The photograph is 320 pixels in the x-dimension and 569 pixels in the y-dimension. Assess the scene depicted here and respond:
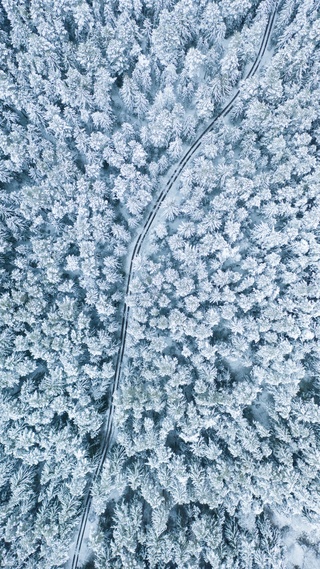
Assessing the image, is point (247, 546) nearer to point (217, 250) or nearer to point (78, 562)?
point (78, 562)

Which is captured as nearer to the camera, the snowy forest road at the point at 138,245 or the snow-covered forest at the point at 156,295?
the snow-covered forest at the point at 156,295

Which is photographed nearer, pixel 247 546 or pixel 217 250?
pixel 247 546

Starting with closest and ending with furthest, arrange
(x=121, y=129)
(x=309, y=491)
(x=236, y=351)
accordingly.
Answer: (x=309, y=491) < (x=236, y=351) < (x=121, y=129)

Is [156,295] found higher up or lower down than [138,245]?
lower down

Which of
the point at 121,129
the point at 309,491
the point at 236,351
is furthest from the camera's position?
the point at 121,129

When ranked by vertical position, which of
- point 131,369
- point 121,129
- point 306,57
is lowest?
point 131,369

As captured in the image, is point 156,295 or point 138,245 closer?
point 156,295

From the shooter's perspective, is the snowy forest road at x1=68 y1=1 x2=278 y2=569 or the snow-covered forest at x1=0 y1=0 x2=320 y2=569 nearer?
the snow-covered forest at x1=0 y1=0 x2=320 y2=569

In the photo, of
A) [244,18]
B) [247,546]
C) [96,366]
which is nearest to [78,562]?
[247,546]
